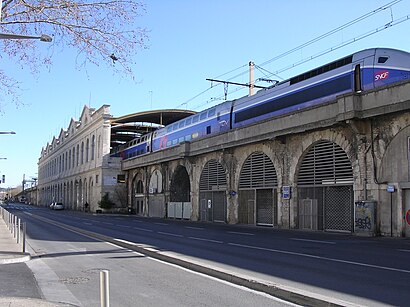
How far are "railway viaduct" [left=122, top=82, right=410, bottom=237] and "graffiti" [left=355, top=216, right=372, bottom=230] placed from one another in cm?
5

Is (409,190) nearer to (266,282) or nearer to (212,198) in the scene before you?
(266,282)

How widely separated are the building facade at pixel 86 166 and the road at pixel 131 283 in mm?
58091

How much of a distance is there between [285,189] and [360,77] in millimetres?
9384

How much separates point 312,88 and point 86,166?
2610 inches

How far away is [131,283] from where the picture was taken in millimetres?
9758

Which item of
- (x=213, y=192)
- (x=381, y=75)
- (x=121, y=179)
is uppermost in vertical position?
(x=381, y=75)

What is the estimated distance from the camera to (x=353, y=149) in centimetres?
2586

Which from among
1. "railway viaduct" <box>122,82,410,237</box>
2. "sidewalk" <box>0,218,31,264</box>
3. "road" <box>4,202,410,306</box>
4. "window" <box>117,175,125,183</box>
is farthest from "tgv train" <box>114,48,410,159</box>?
"window" <box>117,175,125,183</box>

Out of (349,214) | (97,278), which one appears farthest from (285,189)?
(97,278)

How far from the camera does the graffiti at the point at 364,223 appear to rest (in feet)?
77.4

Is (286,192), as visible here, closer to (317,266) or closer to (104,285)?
(317,266)

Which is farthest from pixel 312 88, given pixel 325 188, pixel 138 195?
pixel 138 195

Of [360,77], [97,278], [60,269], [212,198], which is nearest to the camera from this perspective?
[97,278]

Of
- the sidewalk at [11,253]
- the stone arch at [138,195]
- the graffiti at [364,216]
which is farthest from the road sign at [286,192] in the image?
the stone arch at [138,195]
